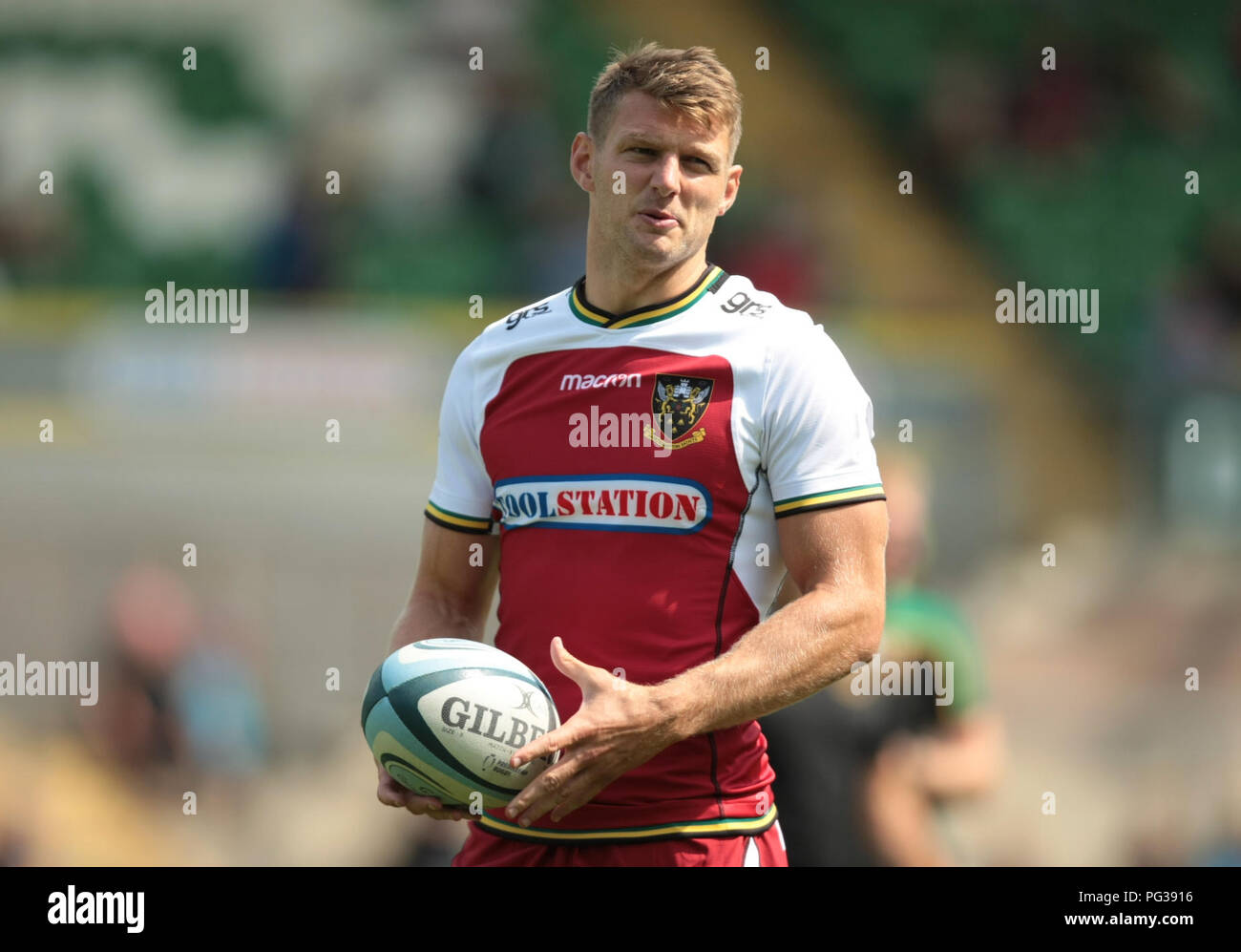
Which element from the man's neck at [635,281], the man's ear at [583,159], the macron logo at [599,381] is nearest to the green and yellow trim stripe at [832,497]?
the macron logo at [599,381]

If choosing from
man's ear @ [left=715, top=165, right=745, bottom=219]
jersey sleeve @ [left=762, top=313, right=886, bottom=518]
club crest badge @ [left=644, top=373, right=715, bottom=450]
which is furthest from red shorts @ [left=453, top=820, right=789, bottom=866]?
man's ear @ [left=715, top=165, right=745, bottom=219]

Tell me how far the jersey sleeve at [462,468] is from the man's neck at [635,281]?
1.32ft

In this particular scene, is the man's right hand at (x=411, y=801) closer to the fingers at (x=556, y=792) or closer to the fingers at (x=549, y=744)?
the fingers at (x=556, y=792)

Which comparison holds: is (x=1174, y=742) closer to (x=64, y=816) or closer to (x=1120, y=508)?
(x=1120, y=508)

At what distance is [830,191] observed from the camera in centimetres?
1503

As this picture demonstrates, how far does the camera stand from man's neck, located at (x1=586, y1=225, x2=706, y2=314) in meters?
3.82

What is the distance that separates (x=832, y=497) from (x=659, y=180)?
825mm

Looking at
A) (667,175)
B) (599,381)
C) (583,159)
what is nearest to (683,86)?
(667,175)

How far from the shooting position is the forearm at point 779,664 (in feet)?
11.2

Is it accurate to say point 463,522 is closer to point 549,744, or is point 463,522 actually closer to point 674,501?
point 674,501

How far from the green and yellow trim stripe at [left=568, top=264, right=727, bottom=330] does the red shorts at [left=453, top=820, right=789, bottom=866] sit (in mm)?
1204

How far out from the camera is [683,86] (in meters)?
3.70

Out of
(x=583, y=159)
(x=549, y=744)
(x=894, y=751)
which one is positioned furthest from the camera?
(x=894, y=751)

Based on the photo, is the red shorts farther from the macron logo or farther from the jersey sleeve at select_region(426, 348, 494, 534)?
the macron logo
